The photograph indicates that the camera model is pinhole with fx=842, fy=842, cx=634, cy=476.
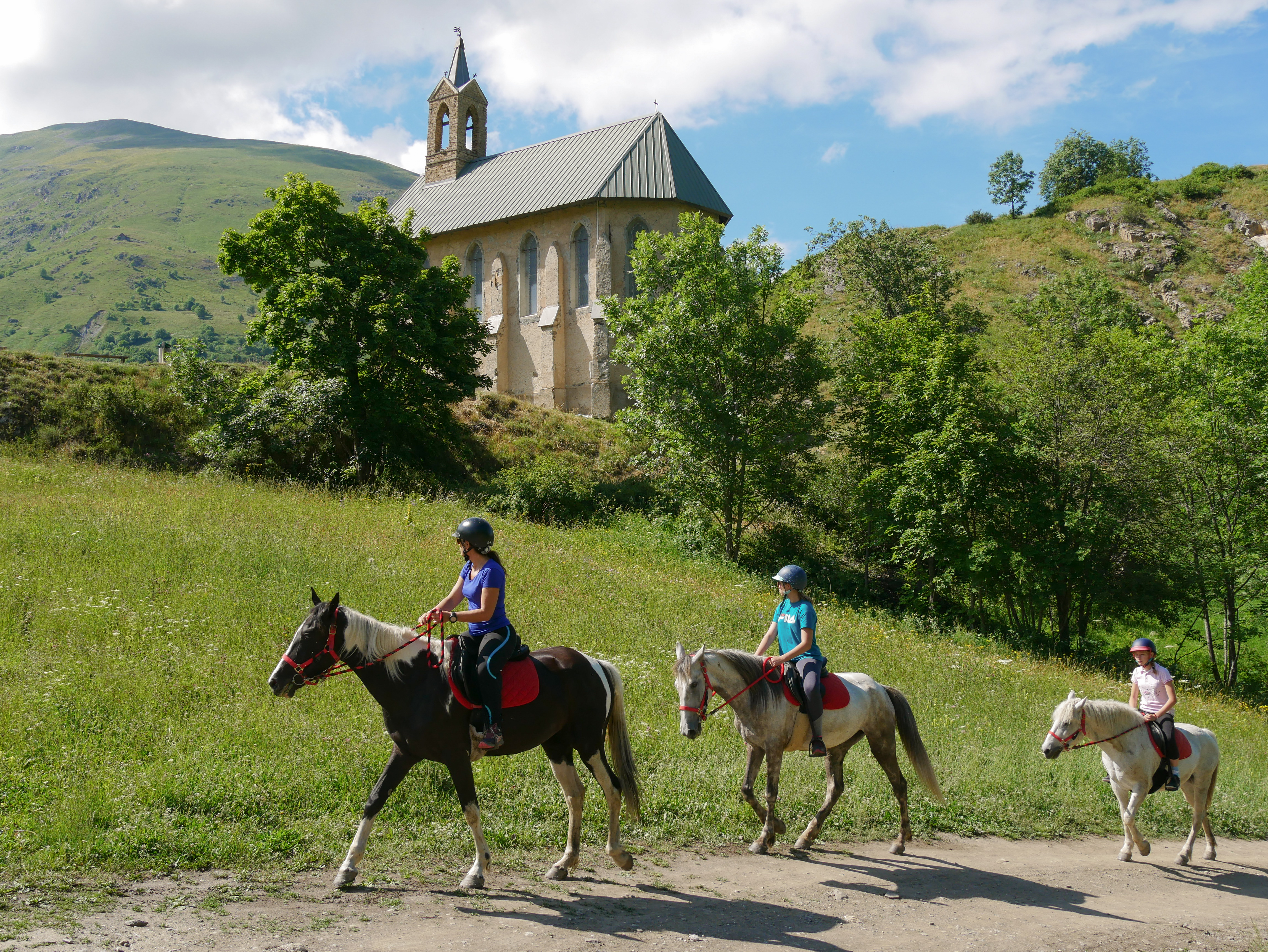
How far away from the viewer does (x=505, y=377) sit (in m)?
46.8

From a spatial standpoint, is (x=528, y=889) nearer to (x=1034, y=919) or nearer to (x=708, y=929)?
(x=708, y=929)

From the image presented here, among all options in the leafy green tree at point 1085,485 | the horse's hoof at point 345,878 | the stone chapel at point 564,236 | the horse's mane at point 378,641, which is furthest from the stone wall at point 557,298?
the horse's hoof at point 345,878

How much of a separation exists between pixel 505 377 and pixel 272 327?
20.4 meters

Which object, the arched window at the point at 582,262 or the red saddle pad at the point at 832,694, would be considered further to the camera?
the arched window at the point at 582,262

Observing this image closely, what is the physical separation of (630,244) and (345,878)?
Answer: 131ft

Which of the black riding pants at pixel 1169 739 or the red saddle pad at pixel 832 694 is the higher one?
the red saddle pad at pixel 832 694

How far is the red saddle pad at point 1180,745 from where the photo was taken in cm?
941

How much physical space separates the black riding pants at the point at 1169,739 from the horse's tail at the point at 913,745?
8.63 feet

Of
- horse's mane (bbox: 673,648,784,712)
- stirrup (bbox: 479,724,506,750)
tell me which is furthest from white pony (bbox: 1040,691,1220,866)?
stirrup (bbox: 479,724,506,750)

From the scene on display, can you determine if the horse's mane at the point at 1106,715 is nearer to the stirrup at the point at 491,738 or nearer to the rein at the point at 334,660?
the stirrup at the point at 491,738

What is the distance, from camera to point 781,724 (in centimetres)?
829

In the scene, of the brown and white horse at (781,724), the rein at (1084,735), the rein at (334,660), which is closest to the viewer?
the rein at (334,660)

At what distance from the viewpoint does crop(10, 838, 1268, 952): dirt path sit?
221 inches

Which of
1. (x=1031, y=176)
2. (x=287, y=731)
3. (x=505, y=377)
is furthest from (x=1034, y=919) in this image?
(x=1031, y=176)
